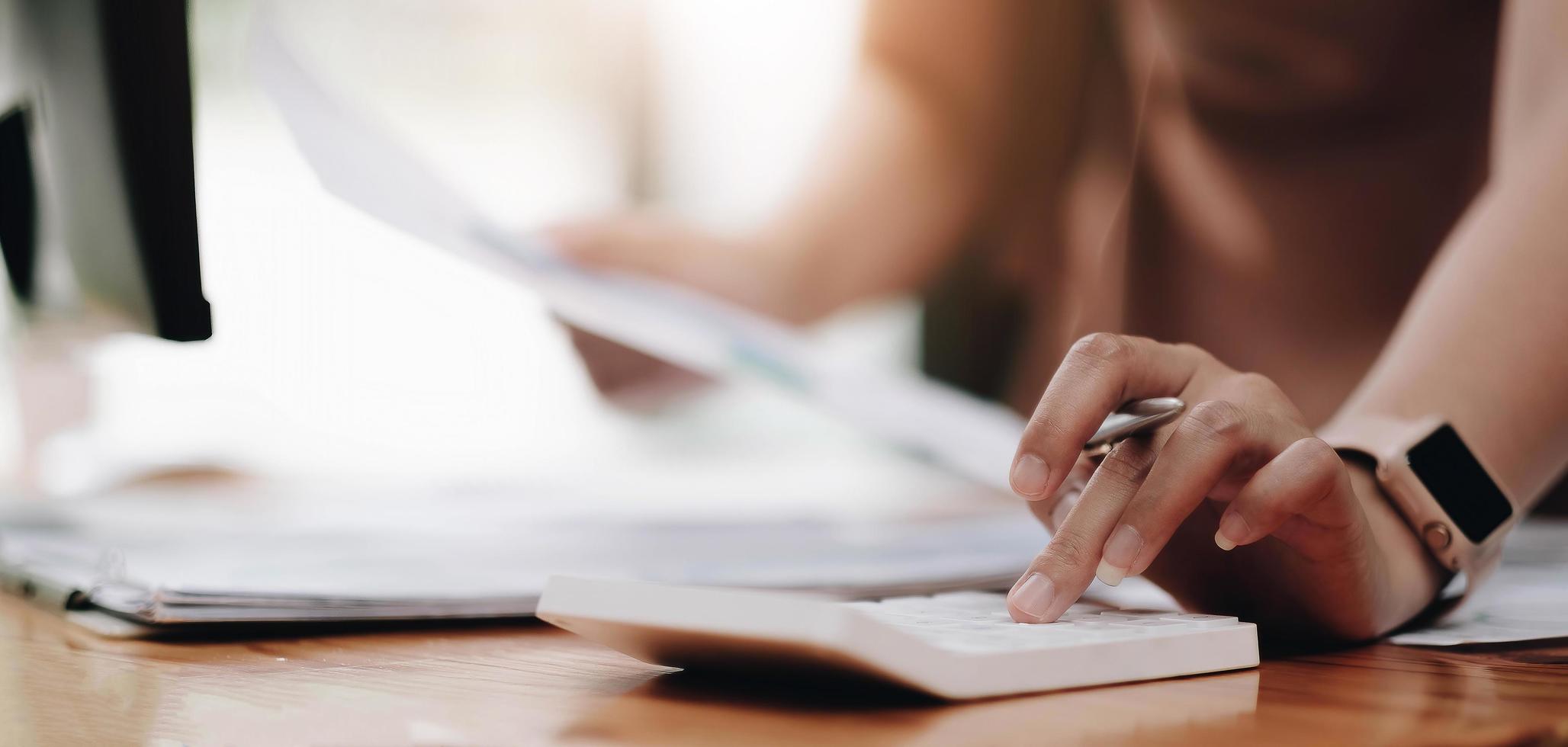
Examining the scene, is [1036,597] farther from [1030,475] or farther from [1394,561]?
[1394,561]

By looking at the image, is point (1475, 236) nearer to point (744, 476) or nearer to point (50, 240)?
point (50, 240)

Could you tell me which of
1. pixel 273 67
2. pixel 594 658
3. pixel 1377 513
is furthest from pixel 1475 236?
pixel 273 67

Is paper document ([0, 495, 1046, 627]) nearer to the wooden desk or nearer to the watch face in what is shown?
the wooden desk

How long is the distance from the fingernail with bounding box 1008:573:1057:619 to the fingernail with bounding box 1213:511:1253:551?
0.20 feet

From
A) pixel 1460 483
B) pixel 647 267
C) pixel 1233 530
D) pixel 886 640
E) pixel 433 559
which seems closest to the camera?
pixel 886 640

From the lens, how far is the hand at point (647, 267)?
42.4 inches

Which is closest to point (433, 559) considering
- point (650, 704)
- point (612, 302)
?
point (612, 302)

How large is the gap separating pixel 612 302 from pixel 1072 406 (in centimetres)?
25

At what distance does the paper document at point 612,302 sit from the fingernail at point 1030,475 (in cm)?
17

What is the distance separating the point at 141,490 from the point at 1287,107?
113cm

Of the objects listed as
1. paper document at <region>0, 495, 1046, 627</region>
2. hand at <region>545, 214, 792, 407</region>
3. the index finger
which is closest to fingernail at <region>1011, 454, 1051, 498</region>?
the index finger

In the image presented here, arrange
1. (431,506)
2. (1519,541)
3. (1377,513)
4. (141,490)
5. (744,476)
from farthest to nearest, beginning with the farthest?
(744,476) → (141,490) → (431,506) → (1519,541) → (1377,513)

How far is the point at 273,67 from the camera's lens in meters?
0.48

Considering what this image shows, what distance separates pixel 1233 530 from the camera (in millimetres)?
373
